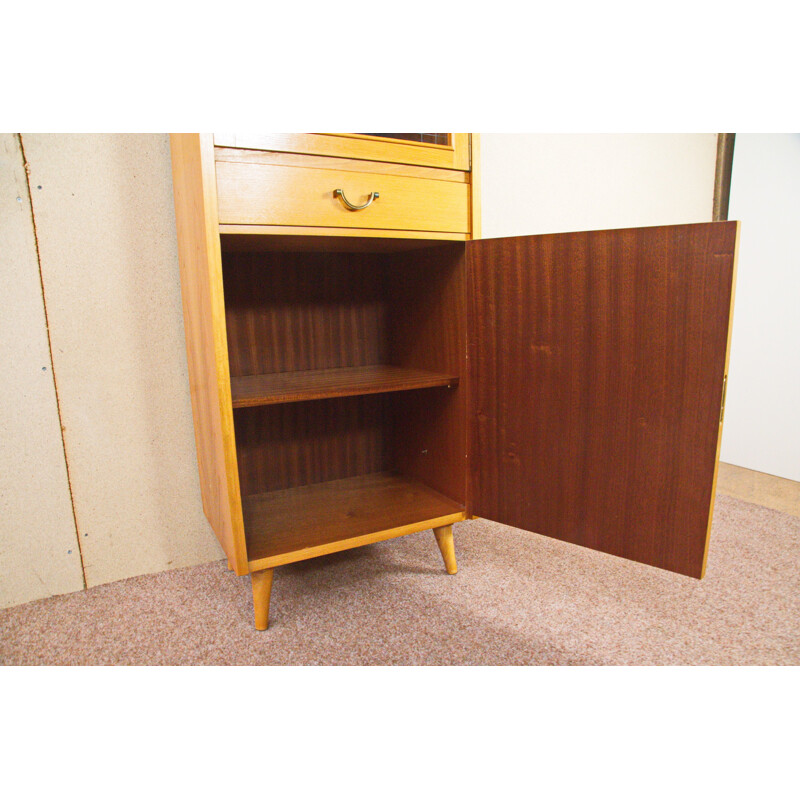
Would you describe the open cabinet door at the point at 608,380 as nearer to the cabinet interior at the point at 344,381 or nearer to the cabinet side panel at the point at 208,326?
the cabinet interior at the point at 344,381

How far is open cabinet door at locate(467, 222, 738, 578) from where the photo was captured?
0.63 metres

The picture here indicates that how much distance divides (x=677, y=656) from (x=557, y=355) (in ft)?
1.52

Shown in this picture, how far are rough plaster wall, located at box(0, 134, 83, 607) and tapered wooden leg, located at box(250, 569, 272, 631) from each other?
397mm

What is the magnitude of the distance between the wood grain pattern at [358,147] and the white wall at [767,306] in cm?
113

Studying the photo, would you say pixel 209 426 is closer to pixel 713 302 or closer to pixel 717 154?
pixel 713 302

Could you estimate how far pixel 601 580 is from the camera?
39.1 inches

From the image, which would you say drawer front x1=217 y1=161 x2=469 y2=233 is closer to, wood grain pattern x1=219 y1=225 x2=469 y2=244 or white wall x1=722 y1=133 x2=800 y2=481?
wood grain pattern x1=219 y1=225 x2=469 y2=244

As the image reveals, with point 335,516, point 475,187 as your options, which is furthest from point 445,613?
point 475,187

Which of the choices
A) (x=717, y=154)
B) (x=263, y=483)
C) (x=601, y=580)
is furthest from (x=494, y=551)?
(x=717, y=154)

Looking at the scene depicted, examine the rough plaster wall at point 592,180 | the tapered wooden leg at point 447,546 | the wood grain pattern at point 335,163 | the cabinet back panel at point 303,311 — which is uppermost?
the rough plaster wall at point 592,180

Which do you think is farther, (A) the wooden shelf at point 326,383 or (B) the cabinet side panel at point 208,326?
(A) the wooden shelf at point 326,383

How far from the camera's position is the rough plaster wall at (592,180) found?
4.28 ft

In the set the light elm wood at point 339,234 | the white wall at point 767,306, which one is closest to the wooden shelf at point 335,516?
the light elm wood at point 339,234

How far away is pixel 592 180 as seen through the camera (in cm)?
145
